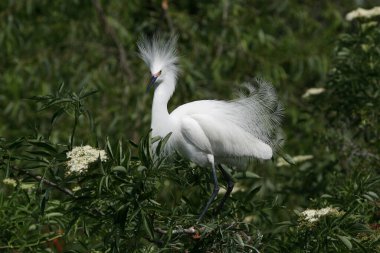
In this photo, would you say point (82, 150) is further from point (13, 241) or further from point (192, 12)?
point (192, 12)

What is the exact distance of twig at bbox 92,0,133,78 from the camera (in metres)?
4.88

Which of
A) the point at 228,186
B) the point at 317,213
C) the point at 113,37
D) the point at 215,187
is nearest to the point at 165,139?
the point at 317,213

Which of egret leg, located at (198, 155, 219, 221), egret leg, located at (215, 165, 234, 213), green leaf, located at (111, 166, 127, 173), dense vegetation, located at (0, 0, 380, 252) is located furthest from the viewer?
egret leg, located at (215, 165, 234, 213)

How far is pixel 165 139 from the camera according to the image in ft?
7.07

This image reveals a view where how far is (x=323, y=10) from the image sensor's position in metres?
5.83

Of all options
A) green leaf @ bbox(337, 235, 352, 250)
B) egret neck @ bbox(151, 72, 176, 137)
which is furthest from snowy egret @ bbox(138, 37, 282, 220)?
green leaf @ bbox(337, 235, 352, 250)

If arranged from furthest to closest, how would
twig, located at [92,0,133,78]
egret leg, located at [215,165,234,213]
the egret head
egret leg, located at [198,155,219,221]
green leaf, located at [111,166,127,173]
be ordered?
twig, located at [92,0,133,78] → the egret head → egret leg, located at [215,165,234,213] → egret leg, located at [198,155,219,221] → green leaf, located at [111,166,127,173]

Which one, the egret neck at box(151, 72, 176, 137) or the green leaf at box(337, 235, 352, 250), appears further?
the egret neck at box(151, 72, 176, 137)

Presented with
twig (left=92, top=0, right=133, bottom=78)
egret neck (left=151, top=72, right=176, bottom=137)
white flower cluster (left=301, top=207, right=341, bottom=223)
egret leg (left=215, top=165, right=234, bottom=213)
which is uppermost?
twig (left=92, top=0, right=133, bottom=78)

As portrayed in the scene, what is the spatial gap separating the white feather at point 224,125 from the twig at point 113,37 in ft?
6.81

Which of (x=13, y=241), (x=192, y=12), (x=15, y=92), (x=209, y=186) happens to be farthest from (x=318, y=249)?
(x=192, y=12)

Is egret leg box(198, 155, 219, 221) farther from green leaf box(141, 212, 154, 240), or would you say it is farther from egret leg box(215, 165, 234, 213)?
green leaf box(141, 212, 154, 240)

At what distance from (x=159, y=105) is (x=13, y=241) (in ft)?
2.44

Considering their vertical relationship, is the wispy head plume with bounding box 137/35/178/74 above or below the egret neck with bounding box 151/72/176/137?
above
